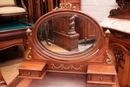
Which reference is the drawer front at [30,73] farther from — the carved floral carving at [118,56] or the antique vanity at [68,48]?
the carved floral carving at [118,56]

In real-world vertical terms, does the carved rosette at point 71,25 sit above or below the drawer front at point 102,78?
above

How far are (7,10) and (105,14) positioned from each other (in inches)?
49.9

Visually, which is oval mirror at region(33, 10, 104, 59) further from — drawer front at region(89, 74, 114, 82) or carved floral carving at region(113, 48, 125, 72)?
carved floral carving at region(113, 48, 125, 72)

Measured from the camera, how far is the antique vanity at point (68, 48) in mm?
1054

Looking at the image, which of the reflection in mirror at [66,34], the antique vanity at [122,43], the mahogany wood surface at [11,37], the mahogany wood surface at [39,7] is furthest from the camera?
the mahogany wood surface at [39,7]

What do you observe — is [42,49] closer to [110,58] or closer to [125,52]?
[110,58]

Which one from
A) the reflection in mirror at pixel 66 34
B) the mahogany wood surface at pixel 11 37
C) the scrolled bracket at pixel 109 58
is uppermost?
the reflection in mirror at pixel 66 34

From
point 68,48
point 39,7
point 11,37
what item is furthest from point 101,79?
point 39,7

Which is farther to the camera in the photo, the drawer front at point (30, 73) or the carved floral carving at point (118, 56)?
the carved floral carving at point (118, 56)

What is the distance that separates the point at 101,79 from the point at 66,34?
381 mm

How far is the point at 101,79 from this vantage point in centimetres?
101

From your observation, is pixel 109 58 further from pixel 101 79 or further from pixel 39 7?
pixel 39 7

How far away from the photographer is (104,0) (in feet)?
6.38

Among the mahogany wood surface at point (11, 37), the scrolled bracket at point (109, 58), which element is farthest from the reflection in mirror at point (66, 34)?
the mahogany wood surface at point (11, 37)
